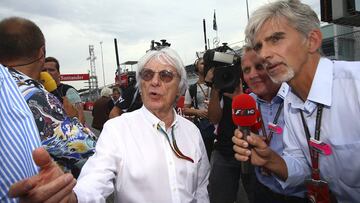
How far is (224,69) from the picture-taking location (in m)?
3.17

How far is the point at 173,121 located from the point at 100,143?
604 millimetres

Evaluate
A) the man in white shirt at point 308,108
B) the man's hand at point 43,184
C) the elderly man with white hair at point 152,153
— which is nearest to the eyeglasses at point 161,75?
the elderly man with white hair at point 152,153

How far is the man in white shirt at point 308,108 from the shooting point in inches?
78.6

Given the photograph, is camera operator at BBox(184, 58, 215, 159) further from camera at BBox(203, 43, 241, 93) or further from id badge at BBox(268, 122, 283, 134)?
id badge at BBox(268, 122, 283, 134)

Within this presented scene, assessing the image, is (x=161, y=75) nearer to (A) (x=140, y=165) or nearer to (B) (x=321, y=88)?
(A) (x=140, y=165)

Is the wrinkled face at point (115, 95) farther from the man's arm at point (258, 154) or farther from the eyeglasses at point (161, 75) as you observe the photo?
the man's arm at point (258, 154)

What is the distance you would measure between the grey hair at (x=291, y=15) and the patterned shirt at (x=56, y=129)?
4.71 feet

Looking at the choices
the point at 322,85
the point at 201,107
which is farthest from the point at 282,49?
the point at 201,107

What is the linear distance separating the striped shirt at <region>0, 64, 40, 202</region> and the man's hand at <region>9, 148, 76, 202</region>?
224 mm

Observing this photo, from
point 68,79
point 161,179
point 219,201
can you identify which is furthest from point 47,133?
point 68,79

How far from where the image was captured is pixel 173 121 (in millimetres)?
2377

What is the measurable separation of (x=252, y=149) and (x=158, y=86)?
0.79m

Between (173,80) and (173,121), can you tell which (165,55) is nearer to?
(173,80)

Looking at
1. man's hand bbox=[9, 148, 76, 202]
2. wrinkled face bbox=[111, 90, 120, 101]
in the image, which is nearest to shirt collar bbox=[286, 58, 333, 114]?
man's hand bbox=[9, 148, 76, 202]
